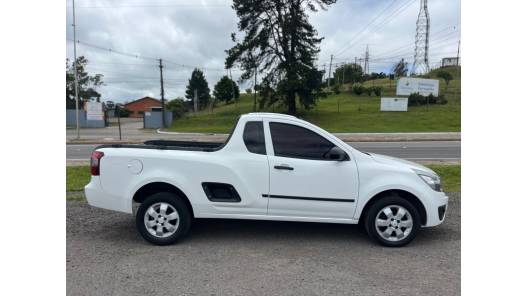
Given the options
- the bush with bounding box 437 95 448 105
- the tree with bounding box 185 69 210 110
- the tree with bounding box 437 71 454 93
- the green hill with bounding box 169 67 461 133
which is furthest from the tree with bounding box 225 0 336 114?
the tree with bounding box 185 69 210 110

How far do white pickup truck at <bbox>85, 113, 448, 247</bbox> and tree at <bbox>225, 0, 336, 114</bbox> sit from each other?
30.0 metres

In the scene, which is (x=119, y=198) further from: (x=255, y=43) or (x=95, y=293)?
(x=255, y=43)

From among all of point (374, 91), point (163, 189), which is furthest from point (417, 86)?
point (163, 189)

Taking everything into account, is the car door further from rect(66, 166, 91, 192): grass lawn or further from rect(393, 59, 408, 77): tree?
rect(393, 59, 408, 77): tree

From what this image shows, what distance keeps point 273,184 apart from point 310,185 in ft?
1.47

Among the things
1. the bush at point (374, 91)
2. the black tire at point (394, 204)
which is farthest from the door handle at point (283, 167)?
the bush at point (374, 91)

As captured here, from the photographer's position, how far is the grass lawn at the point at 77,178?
7.57 meters

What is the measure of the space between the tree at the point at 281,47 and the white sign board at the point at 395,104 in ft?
24.8

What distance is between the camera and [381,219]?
14.8 ft

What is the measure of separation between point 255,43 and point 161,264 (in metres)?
33.4

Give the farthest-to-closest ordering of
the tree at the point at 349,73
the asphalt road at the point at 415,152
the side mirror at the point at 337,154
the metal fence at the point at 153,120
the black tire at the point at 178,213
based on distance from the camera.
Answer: the tree at the point at 349,73, the metal fence at the point at 153,120, the asphalt road at the point at 415,152, the black tire at the point at 178,213, the side mirror at the point at 337,154

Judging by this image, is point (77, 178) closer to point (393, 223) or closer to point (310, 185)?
point (310, 185)

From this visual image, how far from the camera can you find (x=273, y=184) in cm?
447

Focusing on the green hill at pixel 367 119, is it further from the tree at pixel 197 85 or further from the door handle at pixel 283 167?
the tree at pixel 197 85
